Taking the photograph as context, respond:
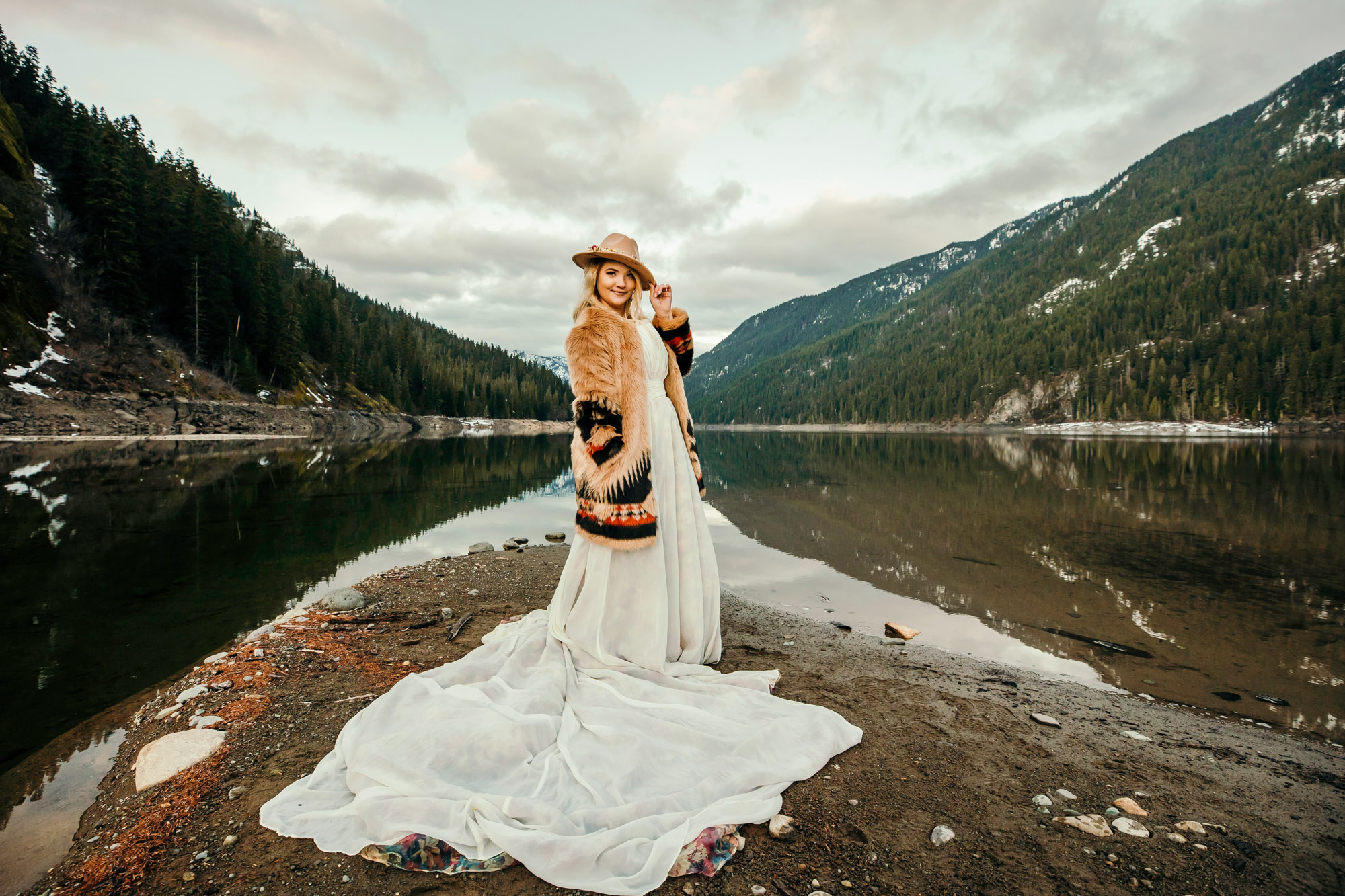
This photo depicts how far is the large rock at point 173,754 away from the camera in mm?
2801

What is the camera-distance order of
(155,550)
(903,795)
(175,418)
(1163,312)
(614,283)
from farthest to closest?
(1163,312)
(175,418)
(155,550)
(614,283)
(903,795)

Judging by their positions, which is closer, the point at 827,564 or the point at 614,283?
the point at 614,283

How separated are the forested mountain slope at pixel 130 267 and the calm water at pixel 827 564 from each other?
63.8 feet

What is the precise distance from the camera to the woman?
7.25ft

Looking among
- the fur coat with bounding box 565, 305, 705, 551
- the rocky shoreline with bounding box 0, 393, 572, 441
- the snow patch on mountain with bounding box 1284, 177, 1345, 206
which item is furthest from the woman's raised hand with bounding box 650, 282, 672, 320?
the snow patch on mountain with bounding box 1284, 177, 1345, 206

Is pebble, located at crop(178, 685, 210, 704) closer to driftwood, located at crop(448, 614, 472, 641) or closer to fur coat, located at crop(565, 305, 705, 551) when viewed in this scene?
driftwood, located at crop(448, 614, 472, 641)

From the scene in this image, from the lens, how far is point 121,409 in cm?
3078

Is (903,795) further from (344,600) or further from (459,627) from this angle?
(344,600)

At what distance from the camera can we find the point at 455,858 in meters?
2.15

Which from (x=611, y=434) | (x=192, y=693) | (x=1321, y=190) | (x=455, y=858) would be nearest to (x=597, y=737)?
(x=455, y=858)

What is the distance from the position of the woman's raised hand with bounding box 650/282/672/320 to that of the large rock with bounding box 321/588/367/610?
4.62 m

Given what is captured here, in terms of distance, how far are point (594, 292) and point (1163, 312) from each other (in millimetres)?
133302

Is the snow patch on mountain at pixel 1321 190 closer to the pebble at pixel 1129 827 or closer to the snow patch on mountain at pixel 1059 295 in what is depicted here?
the snow patch on mountain at pixel 1059 295

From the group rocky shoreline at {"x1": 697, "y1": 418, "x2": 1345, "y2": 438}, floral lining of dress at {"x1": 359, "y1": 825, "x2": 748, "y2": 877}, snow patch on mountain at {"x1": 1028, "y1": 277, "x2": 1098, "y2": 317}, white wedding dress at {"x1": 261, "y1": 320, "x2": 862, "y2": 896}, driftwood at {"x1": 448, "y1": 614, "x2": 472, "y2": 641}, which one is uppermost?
snow patch on mountain at {"x1": 1028, "y1": 277, "x2": 1098, "y2": 317}
